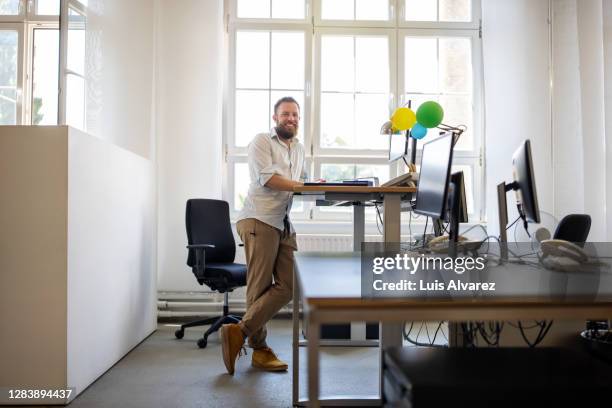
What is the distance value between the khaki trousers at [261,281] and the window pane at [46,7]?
2600 millimetres

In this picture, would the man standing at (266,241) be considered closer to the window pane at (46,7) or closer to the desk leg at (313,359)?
the desk leg at (313,359)

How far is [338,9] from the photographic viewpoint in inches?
188

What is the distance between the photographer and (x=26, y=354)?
2346 mm

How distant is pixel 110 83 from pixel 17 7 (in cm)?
127

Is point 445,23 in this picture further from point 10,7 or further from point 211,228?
point 10,7

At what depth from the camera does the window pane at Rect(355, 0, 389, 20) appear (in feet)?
15.7

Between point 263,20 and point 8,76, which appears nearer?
point 8,76

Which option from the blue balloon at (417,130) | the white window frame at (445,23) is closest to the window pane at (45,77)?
the blue balloon at (417,130)

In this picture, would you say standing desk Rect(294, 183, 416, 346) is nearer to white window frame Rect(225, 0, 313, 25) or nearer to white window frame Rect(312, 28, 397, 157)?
white window frame Rect(312, 28, 397, 157)

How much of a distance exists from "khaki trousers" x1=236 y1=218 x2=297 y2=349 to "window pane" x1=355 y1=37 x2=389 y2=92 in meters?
2.18

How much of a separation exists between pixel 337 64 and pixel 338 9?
488mm

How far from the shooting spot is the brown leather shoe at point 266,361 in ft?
9.77

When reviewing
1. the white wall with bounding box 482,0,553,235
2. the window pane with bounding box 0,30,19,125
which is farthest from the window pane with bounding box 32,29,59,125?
the white wall with bounding box 482,0,553,235

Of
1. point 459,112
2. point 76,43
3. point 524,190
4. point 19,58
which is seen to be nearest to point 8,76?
point 19,58
